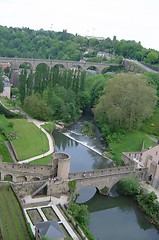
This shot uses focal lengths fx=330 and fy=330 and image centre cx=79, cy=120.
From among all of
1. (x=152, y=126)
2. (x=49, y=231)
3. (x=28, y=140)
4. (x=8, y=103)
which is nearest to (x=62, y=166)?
(x=49, y=231)

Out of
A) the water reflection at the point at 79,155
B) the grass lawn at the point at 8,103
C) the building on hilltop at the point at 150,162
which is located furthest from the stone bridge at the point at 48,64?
the building on hilltop at the point at 150,162

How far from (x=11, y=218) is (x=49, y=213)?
3.99 meters

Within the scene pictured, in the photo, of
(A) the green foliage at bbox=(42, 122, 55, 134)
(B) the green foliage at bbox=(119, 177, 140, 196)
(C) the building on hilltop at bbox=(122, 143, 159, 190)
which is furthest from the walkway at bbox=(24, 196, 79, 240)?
(A) the green foliage at bbox=(42, 122, 55, 134)

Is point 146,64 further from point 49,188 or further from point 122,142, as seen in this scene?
point 49,188

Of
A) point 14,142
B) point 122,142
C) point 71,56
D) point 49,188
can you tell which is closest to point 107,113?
point 122,142

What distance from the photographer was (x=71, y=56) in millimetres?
127125

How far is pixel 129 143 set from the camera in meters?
54.9

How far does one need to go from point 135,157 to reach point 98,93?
27346 mm

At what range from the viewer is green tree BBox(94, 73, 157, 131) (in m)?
56.0

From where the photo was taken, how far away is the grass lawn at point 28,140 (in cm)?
4526

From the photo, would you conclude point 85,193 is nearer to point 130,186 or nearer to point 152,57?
point 130,186

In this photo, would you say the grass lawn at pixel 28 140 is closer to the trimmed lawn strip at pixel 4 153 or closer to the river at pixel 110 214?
the trimmed lawn strip at pixel 4 153

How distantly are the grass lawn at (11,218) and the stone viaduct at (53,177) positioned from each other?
166cm

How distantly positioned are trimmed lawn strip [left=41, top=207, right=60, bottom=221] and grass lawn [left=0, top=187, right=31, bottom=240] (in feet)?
8.36
